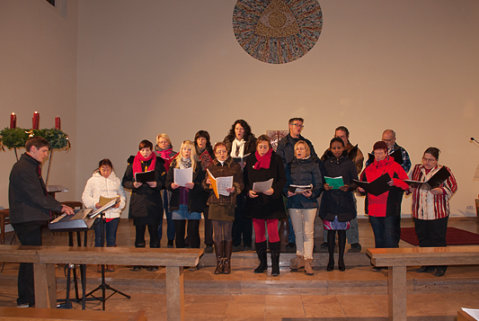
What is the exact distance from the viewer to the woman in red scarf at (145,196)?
4148 millimetres

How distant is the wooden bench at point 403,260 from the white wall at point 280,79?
183 inches

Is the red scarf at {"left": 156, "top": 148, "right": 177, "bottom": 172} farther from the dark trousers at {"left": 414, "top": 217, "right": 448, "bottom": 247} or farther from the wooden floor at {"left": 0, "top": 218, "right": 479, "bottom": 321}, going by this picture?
the dark trousers at {"left": 414, "top": 217, "right": 448, "bottom": 247}

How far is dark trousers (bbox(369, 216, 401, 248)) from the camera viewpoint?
13.1ft

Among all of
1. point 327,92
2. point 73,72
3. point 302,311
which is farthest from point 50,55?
point 302,311

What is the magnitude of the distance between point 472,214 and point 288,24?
4.72m

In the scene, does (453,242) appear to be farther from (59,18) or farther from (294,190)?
(59,18)

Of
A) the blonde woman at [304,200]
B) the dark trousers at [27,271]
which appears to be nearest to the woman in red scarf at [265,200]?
the blonde woman at [304,200]

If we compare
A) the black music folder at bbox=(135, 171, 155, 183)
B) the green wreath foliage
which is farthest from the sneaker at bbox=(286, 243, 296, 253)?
the green wreath foliage

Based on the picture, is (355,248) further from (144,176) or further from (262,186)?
(144,176)

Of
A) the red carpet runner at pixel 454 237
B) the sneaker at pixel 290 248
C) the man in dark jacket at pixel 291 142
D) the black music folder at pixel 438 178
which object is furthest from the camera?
the red carpet runner at pixel 454 237

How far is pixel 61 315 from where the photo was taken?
196 cm

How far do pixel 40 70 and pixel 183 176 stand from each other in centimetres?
407

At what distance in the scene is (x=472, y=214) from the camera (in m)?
7.08

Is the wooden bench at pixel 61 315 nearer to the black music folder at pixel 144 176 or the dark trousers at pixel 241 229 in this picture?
the black music folder at pixel 144 176
